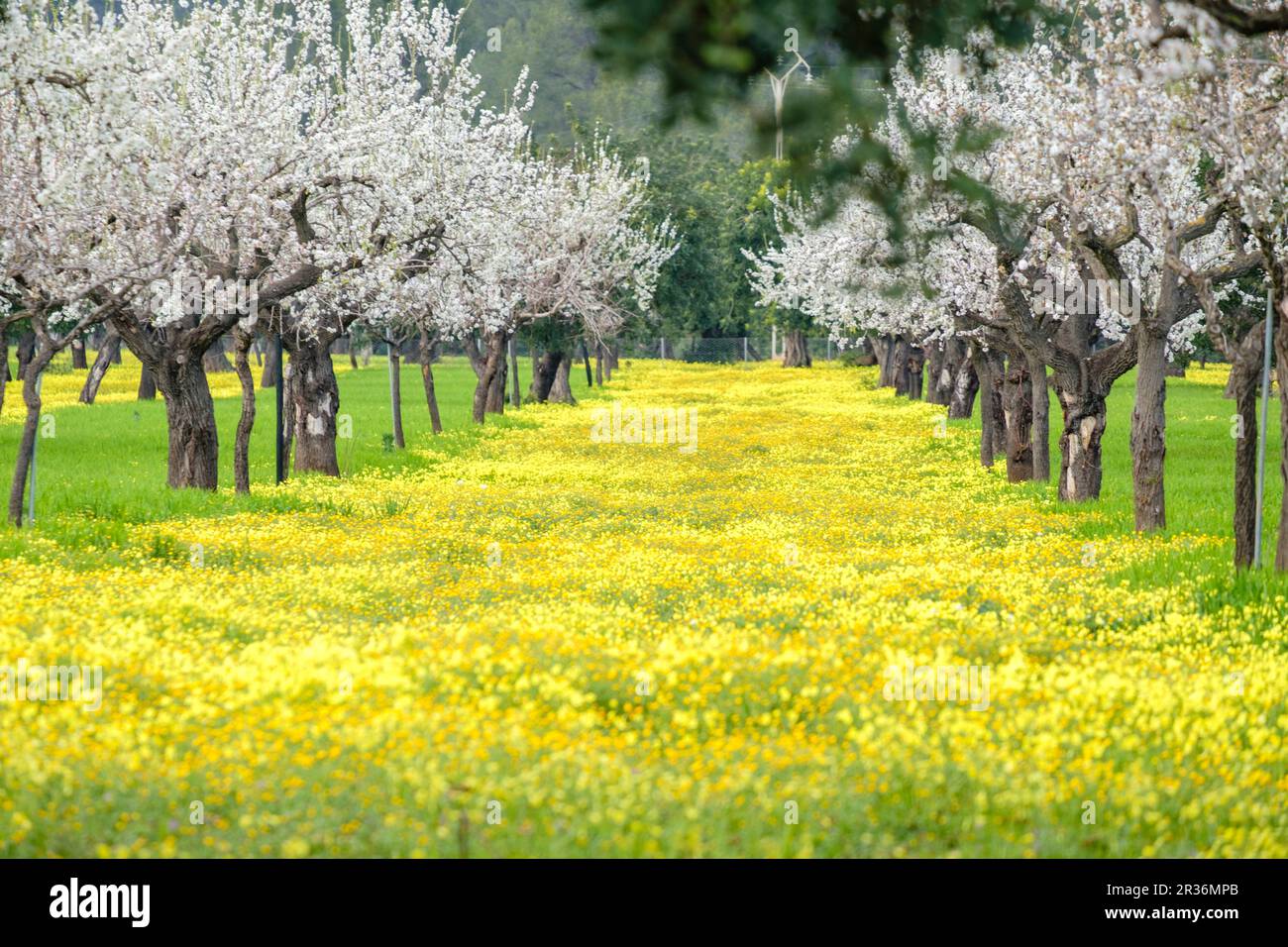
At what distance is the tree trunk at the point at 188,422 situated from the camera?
81.1ft

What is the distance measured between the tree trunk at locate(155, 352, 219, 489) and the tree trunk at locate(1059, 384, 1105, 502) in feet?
52.5

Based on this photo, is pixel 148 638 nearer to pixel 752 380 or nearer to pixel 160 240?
pixel 160 240

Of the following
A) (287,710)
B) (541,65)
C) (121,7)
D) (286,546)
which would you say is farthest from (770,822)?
→ (541,65)

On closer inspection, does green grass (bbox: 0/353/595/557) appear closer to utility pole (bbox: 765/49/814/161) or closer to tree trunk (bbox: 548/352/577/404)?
tree trunk (bbox: 548/352/577/404)

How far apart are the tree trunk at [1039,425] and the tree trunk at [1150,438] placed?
6808 mm

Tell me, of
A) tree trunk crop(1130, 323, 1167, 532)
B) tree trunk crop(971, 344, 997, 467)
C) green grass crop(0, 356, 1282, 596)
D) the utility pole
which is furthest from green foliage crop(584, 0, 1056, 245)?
tree trunk crop(971, 344, 997, 467)

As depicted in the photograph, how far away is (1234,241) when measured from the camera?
65.7 feet

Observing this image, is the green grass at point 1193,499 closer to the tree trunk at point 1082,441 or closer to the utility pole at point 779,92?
the tree trunk at point 1082,441

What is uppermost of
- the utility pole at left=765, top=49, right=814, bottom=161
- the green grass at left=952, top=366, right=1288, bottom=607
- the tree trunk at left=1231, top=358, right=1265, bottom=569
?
the utility pole at left=765, top=49, right=814, bottom=161

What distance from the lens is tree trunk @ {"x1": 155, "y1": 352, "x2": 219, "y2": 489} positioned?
24.7 meters

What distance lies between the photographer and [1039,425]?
1172 inches

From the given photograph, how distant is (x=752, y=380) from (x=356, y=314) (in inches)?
2229

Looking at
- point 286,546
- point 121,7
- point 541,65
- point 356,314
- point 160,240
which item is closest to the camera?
point 286,546

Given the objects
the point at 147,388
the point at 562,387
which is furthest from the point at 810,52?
the point at 147,388
